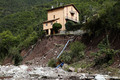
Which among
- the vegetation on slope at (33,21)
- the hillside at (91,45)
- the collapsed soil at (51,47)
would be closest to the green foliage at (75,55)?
the hillside at (91,45)

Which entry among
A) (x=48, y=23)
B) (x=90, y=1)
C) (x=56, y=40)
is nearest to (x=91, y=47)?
(x=56, y=40)

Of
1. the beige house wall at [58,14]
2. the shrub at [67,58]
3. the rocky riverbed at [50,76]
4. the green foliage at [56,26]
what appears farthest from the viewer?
the beige house wall at [58,14]

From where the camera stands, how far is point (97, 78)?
11281 millimetres

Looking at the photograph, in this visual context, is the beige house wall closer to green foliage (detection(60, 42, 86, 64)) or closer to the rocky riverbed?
green foliage (detection(60, 42, 86, 64))

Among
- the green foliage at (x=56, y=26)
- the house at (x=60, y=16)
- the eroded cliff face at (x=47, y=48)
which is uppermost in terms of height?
the house at (x=60, y=16)

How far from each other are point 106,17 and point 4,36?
3875 cm

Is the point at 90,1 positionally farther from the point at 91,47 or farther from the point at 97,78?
the point at 97,78

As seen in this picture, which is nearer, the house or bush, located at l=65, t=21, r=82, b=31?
bush, located at l=65, t=21, r=82, b=31

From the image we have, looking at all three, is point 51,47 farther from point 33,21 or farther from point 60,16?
point 33,21

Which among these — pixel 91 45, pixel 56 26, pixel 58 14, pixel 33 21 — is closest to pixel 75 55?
pixel 91 45

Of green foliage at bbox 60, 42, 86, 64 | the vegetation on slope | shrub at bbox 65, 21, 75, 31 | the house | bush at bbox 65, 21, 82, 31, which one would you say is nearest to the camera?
green foliage at bbox 60, 42, 86, 64

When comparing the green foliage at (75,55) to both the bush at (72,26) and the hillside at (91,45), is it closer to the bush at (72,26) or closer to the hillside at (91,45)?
the hillside at (91,45)

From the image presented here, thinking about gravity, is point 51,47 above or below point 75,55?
below

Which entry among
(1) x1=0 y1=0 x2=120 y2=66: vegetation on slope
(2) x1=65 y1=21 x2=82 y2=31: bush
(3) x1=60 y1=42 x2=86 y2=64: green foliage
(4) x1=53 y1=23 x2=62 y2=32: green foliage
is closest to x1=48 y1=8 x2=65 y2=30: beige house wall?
(4) x1=53 y1=23 x2=62 y2=32: green foliage
